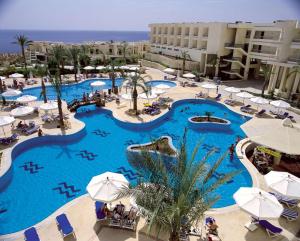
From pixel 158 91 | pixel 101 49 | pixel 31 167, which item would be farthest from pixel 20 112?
pixel 101 49

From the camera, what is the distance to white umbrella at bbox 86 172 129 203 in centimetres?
980

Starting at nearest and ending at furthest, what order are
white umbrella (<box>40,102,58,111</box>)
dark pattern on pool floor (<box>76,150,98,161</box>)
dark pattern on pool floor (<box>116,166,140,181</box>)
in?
dark pattern on pool floor (<box>116,166,140,181</box>) → dark pattern on pool floor (<box>76,150,98,161</box>) → white umbrella (<box>40,102,58,111</box>)

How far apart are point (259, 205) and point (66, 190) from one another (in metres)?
9.57

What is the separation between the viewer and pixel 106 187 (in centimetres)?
1010

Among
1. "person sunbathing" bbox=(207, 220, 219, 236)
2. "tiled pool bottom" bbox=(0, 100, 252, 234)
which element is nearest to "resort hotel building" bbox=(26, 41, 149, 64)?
"tiled pool bottom" bbox=(0, 100, 252, 234)

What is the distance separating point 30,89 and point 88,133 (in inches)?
613

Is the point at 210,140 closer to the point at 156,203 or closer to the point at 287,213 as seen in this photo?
the point at 287,213

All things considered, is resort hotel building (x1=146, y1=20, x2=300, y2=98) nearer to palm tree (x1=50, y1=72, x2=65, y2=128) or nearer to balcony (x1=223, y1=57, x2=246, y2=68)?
balcony (x1=223, y1=57, x2=246, y2=68)

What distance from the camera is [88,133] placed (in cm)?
1969

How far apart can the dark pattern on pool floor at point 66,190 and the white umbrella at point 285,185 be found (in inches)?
388

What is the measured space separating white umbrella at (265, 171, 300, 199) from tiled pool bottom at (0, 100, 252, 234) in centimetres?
241

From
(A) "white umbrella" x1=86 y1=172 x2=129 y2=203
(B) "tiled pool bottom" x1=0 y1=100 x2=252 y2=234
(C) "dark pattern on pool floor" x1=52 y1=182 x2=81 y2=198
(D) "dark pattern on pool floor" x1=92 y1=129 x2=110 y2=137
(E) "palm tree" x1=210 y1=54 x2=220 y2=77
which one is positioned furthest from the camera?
(E) "palm tree" x1=210 y1=54 x2=220 y2=77

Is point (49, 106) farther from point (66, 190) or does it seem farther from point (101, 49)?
point (101, 49)

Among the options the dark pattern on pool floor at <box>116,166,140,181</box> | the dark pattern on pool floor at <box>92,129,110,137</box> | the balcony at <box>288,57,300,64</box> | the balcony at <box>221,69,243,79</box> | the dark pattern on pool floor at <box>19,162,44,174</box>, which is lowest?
the dark pattern on pool floor at <box>116,166,140,181</box>
